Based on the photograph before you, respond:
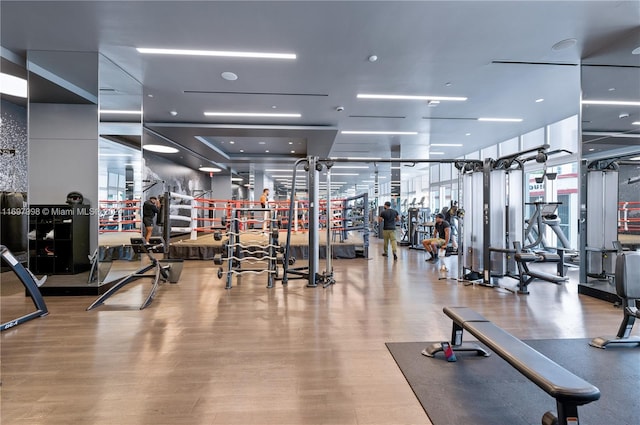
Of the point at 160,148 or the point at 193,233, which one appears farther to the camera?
the point at 160,148

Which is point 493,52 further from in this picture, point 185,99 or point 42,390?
point 42,390

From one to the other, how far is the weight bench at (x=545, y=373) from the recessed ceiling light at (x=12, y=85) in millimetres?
7658

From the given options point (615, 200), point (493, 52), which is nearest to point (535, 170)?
point (615, 200)

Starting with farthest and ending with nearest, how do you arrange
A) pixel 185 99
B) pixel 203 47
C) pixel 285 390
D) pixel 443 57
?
pixel 185 99 < pixel 443 57 < pixel 203 47 < pixel 285 390

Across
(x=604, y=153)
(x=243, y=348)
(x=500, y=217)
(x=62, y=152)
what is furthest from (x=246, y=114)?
(x=604, y=153)

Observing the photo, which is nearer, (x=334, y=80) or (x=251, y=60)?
(x=251, y=60)

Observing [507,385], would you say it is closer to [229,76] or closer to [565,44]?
[565,44]

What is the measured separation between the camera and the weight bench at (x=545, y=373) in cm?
137

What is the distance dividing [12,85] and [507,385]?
8.33m

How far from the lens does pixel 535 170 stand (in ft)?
28.0

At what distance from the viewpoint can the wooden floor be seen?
74.6 inches

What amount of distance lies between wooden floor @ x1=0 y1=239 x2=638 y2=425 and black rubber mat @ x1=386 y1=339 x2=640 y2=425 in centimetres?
13

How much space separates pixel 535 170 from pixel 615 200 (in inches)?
173

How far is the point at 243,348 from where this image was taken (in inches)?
106
